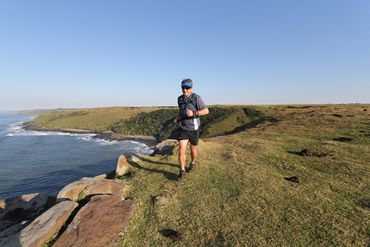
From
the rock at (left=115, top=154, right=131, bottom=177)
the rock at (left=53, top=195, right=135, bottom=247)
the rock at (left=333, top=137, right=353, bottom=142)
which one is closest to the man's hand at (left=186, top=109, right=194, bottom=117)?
the rock at (left=53, top=195, right=135, bottom=247)

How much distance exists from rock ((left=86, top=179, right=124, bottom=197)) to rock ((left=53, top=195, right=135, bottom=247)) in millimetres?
1173

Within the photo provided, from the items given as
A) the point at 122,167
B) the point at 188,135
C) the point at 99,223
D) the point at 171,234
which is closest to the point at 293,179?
the point at 188,135

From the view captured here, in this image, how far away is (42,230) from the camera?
7426 millimetres

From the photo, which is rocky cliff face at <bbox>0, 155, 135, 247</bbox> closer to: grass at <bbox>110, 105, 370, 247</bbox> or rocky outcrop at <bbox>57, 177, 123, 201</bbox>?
rocky outcrop at <bbox>57, 177, 123, 201</bbox>

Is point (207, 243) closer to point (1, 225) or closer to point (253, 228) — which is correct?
point (253, 228)

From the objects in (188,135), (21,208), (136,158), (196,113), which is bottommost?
(21,208)

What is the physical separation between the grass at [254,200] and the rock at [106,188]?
1.68ft

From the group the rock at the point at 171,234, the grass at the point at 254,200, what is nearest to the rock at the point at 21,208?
the grass at the point at 254,200

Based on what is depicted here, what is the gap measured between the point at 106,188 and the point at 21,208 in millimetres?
4103

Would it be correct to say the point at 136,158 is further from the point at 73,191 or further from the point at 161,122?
the point at 161,122

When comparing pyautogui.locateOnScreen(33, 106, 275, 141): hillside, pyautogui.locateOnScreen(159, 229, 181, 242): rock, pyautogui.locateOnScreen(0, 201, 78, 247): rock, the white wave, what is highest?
pyautogui.locateOnScreen(0, 201, 78, 247): rock

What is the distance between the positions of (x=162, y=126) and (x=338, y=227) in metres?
84.4

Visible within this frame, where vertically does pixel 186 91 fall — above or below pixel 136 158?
above

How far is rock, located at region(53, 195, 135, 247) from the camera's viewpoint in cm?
707
